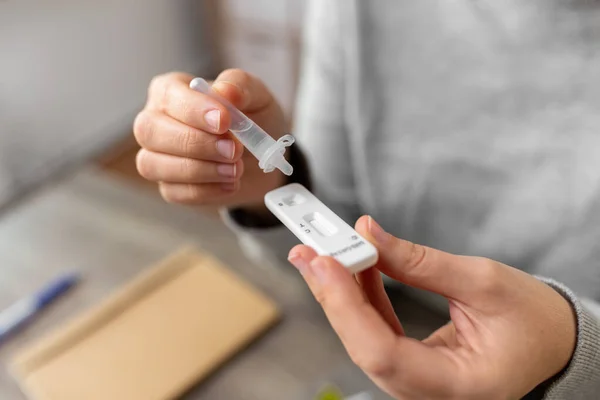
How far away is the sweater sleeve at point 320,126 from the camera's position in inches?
18.9

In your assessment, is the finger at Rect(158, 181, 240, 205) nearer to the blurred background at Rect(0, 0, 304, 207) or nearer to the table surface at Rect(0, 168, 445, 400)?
the table surface at Rect(0, 168, 445, 400)

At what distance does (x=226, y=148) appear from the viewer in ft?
1.10

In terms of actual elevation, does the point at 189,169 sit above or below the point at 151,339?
above

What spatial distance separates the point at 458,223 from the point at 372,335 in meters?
0.24

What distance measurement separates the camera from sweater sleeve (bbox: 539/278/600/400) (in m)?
0.27

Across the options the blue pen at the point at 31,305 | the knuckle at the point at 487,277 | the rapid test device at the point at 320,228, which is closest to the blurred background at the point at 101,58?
the blue pen at the point at 31,305

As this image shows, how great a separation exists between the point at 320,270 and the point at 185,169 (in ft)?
0.53

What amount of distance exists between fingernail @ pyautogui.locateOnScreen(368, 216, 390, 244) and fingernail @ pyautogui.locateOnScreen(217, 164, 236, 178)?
0.12 m

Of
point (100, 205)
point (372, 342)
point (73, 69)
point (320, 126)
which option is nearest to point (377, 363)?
point (372, 342)

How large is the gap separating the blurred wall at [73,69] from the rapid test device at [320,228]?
0.56 meters

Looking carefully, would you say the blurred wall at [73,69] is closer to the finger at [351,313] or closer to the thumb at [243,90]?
the thumb at [243,90]

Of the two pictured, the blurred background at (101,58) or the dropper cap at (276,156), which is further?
the blurred background at (101,58)

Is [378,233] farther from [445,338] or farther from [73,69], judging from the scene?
[73,69]

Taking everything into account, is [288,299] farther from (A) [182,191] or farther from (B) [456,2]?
(B) [456,2]
